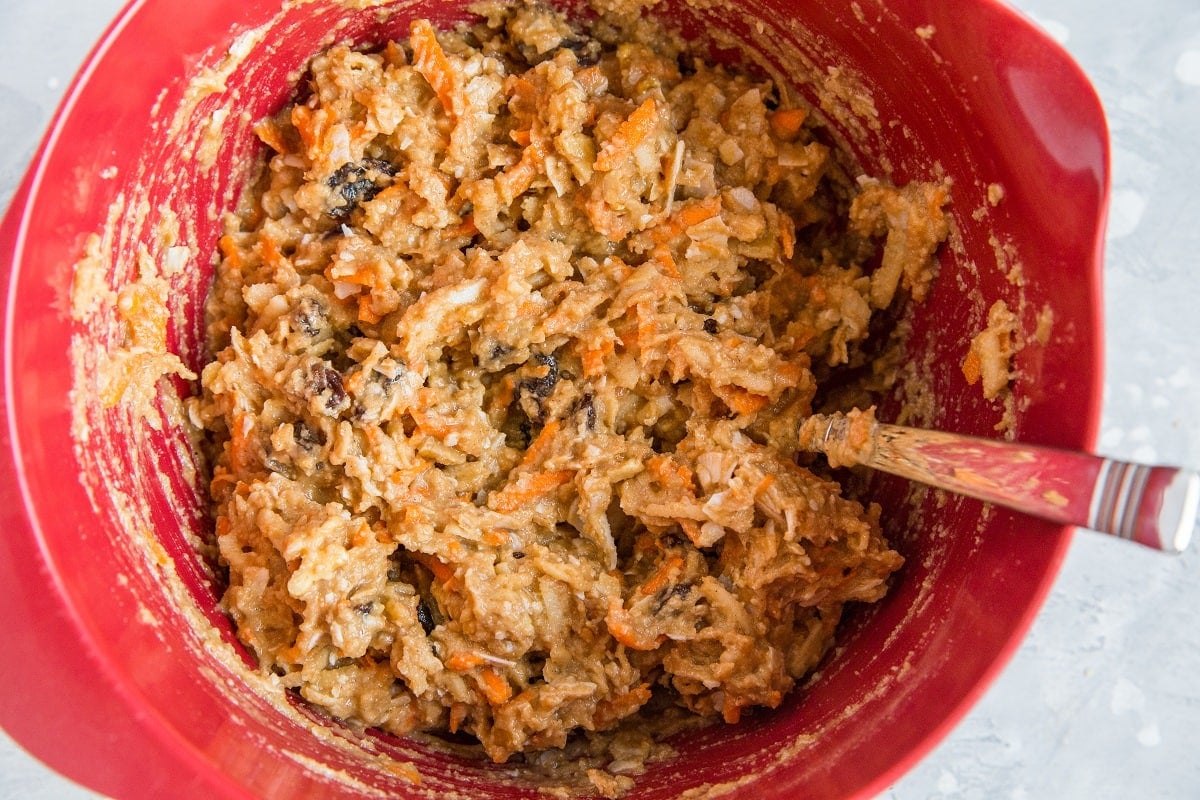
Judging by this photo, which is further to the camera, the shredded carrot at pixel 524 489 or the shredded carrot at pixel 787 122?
the shredded carrot at pixel 787 122

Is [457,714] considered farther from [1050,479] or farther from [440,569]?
[1050,479]

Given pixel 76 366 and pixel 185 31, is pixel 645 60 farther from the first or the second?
pixel 76 366

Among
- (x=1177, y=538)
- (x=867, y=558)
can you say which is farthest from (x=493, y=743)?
(x=1177, y=538)

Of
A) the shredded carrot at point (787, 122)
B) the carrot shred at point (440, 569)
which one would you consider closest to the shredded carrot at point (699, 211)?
the shredded carrot at point (787, 122)

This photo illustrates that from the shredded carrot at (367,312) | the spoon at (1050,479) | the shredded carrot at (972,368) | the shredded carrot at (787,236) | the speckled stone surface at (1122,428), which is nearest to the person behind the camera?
the spoon at (1050,479)

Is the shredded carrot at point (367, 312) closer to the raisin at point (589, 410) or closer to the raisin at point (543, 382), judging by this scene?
the raisin at point (543, 382)

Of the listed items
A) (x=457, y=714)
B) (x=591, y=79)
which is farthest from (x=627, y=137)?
(x=457, y=714)

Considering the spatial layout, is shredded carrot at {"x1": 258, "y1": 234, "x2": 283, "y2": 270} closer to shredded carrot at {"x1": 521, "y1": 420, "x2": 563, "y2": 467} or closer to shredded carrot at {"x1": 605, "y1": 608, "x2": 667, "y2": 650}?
shredded carrot at {"x1": 521, "y1": 420, "x2": 563, "y2": 467}
